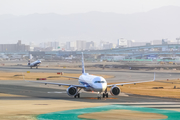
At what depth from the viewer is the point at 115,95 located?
52.8 metres

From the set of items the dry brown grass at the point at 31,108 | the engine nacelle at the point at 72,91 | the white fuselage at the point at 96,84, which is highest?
the white fuselage at the point at 96,84

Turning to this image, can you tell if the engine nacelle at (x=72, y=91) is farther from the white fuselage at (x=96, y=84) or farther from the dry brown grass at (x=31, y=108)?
the dry brown grass at (x=31, y=108)

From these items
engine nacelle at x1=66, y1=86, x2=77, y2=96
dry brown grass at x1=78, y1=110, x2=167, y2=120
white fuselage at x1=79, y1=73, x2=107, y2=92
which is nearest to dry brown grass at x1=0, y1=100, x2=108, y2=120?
white fuselage at x1=79, y1=73, x2=107, y2=92

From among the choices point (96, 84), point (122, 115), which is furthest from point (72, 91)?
point (122, 115)

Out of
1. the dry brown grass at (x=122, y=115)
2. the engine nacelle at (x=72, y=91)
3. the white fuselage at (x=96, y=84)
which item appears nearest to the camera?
the dry brown grass at (x=122, y=115)

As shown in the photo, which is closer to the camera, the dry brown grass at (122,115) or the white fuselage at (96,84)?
the dry brown grass at (122,115)

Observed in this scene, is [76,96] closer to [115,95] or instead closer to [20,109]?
[115,95]

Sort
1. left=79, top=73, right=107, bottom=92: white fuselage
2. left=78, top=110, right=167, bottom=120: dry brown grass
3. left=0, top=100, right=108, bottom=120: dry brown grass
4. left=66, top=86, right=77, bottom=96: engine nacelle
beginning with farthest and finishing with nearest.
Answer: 1. left=66, top=86, right=77, bottom=96: engine nacelle
2. left=79, top=73, right=107, bottom=92: white fuselage
3. left=0, top=100, right=108, bottom=120: dry brown grass
4. left=78, top=110, right=167, bottom=120: dry brown grass

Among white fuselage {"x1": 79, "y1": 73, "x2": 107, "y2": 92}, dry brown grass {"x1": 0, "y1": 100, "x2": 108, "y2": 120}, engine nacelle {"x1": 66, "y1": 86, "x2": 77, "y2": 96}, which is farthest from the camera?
engine nacelle {"x1": 66, "y1": 86, "x2": 77, "y2": 96}

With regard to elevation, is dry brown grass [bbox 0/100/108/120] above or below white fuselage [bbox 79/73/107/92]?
below

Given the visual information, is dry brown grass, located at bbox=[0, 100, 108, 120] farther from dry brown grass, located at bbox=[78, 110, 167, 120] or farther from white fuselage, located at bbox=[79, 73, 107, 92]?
dry brown grass, located at bbox=[78, 110, 167, 120]

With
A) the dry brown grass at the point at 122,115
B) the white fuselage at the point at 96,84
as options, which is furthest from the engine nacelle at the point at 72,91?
the dry brown grass at the point at 122,115

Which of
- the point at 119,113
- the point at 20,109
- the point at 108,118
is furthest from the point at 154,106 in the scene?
the point at 20,109

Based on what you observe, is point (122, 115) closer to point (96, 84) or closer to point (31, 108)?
point (31, 108)
